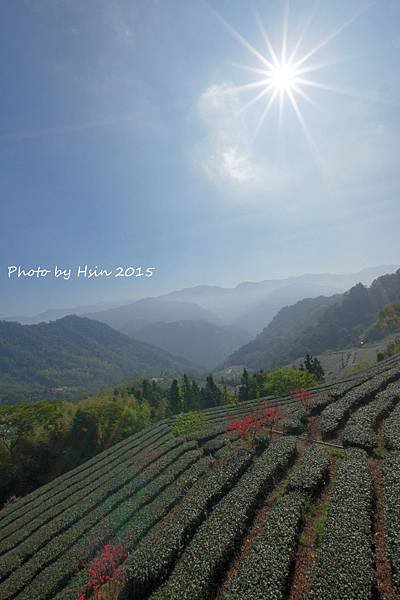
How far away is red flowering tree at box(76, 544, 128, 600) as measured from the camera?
534 inches

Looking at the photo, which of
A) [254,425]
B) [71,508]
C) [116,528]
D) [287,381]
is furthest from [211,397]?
[116,528]

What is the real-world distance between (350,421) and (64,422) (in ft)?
178

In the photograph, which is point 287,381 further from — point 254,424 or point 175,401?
point 254,424

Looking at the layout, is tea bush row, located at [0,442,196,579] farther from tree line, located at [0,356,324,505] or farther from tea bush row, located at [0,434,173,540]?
tree line, located at [0,356,324,505]

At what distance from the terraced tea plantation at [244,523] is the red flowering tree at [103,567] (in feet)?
0.23

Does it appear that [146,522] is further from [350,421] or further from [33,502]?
[33,502]

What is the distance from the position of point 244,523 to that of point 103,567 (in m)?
8.12

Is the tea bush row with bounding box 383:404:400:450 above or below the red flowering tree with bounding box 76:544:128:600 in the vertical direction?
above

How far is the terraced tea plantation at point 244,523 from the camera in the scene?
34.1 feet

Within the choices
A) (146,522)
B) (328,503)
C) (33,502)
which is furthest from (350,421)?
(33,502)

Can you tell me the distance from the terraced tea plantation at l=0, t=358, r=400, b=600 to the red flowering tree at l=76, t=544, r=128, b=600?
0.07 m

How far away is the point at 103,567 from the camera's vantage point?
14.2 metres

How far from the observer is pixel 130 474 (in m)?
26.3

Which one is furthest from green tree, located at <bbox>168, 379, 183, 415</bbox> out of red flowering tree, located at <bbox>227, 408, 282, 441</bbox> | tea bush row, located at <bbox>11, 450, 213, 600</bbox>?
tea bush row, located at <bbox>11, 450, 213, 600</bbox>
